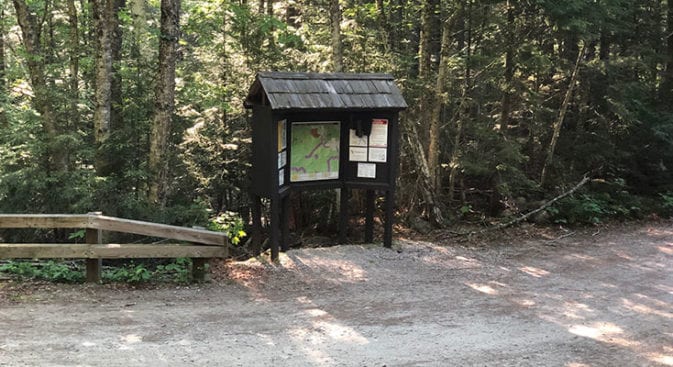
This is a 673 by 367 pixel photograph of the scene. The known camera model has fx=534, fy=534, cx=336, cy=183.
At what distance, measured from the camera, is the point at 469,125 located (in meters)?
12.6

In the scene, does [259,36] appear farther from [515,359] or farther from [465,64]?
[515,359]

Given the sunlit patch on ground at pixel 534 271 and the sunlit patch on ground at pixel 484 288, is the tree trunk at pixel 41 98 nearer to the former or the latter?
the sunlit patch on ground at pixel 484 288

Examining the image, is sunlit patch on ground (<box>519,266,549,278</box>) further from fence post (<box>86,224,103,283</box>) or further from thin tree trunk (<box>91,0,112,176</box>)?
thin tree trunk (<box>91,0,112,176</box>)

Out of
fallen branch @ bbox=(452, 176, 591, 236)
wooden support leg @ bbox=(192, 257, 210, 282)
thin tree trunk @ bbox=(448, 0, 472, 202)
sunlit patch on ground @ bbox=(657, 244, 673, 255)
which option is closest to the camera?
wooden support leg @ bbox=(192, 257, 210, 282)

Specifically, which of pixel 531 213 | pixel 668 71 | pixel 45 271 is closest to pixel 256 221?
pixel 45 271

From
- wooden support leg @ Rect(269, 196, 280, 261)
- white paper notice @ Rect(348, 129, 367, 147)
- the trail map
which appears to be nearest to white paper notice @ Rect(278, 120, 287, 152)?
the trail map

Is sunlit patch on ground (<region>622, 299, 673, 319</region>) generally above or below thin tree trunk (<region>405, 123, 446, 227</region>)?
below

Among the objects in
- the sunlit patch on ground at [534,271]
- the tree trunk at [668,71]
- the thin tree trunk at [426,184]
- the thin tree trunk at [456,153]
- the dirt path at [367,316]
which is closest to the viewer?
the dirt path at [367,316]

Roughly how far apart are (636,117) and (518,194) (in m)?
4.01

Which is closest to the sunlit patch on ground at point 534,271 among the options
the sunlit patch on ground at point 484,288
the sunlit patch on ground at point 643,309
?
the sunlit patch on ground at point 484,288

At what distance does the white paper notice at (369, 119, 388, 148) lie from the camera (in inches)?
366

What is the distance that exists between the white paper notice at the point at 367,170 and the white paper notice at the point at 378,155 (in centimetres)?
11

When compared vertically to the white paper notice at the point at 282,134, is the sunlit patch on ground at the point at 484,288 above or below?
below

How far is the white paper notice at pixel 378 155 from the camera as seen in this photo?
9336mm
